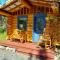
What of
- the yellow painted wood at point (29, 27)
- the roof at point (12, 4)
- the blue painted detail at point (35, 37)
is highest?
the roof at point (12, 4)

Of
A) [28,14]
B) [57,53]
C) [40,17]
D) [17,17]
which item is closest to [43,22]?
[40,17]

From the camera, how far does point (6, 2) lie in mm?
15523

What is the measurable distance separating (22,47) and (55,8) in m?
3.01

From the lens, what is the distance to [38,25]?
14945 mm

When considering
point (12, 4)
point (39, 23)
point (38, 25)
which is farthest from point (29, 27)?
point (12, 4)

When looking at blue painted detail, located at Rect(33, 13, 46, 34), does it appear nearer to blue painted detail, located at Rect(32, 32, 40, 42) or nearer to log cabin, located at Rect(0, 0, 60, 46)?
log cabin, located at Rect(0, 0, 60, 46)

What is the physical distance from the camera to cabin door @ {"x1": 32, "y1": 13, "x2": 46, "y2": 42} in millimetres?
14564

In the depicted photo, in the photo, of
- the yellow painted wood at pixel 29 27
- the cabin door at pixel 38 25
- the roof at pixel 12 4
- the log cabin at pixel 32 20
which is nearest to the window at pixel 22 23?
the log cabin at pixel 32 20

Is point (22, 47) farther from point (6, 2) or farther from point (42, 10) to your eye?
point (6, 2)

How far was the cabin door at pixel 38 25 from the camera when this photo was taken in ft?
47.8

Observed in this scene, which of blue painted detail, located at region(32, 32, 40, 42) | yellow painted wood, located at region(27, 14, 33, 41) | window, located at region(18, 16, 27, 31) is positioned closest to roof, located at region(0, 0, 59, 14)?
window, located at region(18, 16, 27, 31)

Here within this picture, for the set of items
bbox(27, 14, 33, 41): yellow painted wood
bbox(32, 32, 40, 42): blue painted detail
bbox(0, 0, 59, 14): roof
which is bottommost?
bbox(32, 32, 40, 42): blue painted detail

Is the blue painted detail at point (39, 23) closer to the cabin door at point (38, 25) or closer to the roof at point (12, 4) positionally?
the cabin door at point (38, 25)

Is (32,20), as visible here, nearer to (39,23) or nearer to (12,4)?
(39,23)
